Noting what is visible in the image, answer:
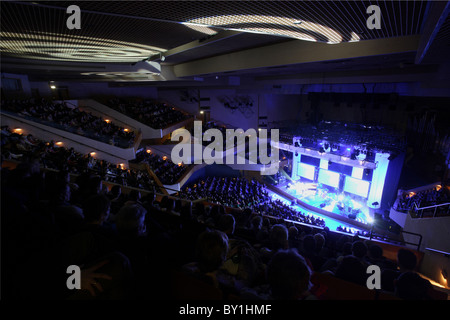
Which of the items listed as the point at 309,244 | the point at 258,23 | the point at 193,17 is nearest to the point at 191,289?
the point at 309,244

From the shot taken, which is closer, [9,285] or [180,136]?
[9,285]

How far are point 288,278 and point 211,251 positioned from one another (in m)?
0.53

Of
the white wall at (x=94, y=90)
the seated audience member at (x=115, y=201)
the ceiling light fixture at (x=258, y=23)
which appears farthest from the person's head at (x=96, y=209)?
the white wall at (x=94, y=90)

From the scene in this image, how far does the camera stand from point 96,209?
79.3 inches

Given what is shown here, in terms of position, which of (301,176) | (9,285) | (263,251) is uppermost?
(9,285)

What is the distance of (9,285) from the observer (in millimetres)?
1436

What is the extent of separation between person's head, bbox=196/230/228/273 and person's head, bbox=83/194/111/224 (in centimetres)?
98

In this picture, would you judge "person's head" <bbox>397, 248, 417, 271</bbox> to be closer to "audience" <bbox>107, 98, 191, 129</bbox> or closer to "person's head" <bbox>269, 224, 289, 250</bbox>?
"person's head" <bbox>269, 224, 289, 250</bbox>

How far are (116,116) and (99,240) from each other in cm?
1633

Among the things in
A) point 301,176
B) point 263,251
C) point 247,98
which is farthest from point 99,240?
point 247,98

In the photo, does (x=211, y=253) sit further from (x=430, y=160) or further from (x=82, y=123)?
(x=430, y=160)

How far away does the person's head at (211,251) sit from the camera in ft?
5.21

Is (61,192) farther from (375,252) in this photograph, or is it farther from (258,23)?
(375,252)

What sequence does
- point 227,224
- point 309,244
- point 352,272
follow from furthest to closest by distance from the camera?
point 309,244 < point 227,224 < point 352,272
